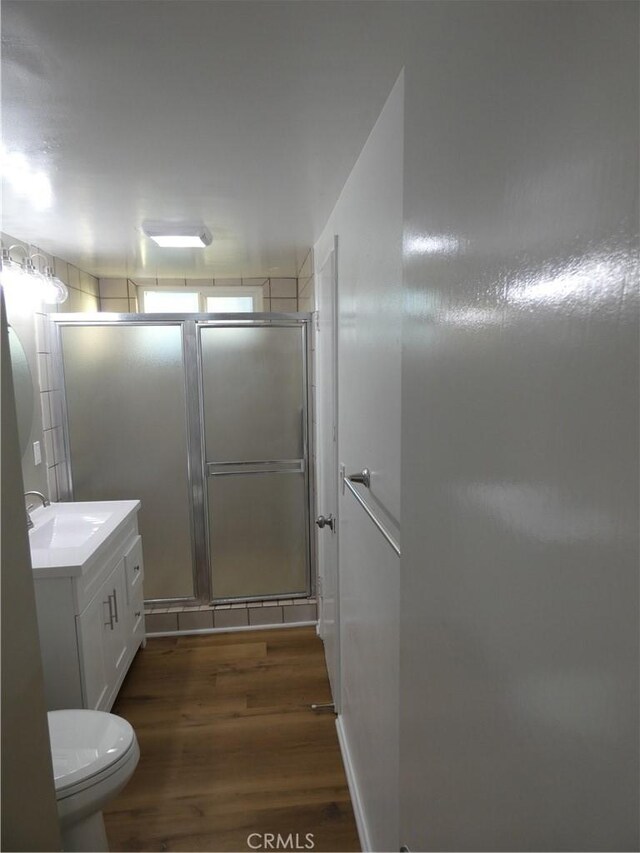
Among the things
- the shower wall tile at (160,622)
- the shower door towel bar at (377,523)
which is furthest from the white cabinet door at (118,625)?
the shower door towel bar at (377,523)

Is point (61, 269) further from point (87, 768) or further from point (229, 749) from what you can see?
point (229, 749)

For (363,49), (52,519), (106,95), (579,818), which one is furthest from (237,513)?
(579,818)

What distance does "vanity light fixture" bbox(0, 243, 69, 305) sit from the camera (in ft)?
6.84

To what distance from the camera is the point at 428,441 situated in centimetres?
74

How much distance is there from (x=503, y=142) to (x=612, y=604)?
43cm

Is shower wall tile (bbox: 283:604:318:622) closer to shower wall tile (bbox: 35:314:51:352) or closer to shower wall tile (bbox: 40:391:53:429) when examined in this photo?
shower wall tile (bbox: 40:391:53:429)

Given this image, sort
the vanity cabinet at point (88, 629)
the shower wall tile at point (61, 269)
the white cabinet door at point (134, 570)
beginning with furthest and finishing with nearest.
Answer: the shower wall tile at point (61, 269) < the white cabinet door at point (134, 570) < the vanity cabinet at point (88, 629)

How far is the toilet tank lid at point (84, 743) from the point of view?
1297 millimetres

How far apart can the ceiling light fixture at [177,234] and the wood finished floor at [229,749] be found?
2096mm

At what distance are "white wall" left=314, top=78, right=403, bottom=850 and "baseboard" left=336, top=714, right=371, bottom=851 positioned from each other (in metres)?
0.03

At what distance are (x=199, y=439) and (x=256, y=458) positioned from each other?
1.13ft

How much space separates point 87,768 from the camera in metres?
1.31

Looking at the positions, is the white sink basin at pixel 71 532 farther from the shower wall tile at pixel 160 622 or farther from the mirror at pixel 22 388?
the shower wall tile at pixel 160 622

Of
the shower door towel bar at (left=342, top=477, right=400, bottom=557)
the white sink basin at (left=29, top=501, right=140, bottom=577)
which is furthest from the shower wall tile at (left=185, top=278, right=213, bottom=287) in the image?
the shower door towel bar at (left=342, top=477, right=400, bottom=557)
